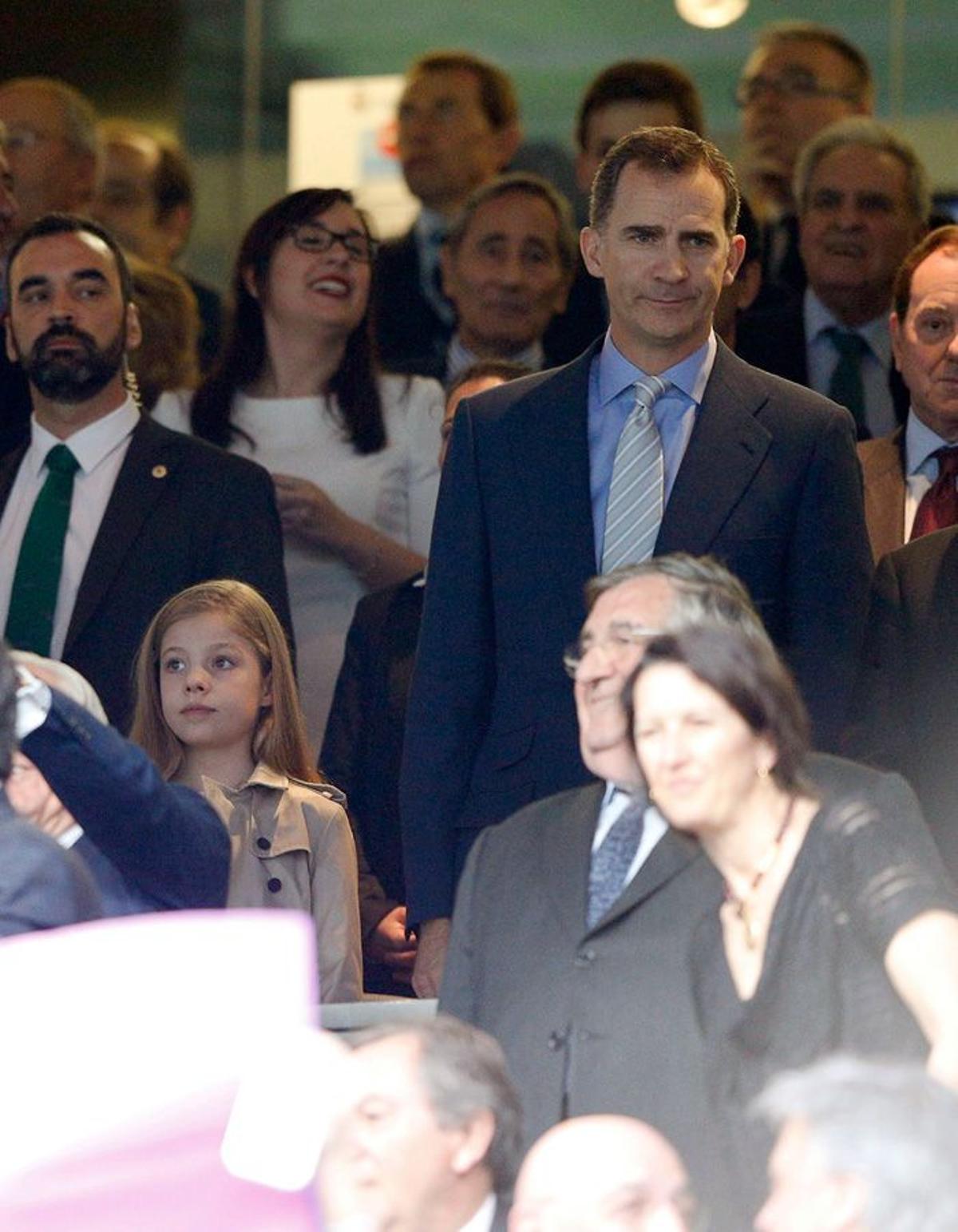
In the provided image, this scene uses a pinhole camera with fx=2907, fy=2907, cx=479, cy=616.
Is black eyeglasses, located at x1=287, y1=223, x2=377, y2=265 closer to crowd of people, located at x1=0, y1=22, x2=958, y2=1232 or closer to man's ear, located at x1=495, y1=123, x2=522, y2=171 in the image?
crowd of people, located at x1=0, y1=22, x2=958, y2=1232

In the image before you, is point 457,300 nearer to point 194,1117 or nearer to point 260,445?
point 260,445

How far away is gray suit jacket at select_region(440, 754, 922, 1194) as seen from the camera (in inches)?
141

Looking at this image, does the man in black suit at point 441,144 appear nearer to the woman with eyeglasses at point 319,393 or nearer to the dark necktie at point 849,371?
the woman with eyeglasses at point 319,393

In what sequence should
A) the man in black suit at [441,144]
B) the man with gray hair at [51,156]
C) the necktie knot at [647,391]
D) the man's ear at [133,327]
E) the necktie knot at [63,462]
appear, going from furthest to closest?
1. the man in black suit at [441,144]
2. the man with gray hair at [51,156]
3. the man's ear at [133,327]
4. the necktie knot at [63,462]
5. the necktie knot at [647,391]

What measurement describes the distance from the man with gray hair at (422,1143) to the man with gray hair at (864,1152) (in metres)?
0.39

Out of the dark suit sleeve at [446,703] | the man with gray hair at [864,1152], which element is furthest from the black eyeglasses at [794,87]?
the man with gray hair at [864,1152]

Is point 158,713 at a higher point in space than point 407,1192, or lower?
higher

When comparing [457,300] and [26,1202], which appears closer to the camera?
[26,1202]

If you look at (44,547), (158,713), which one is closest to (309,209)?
(44,547)

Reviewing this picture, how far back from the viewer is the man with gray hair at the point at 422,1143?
339 centimetres

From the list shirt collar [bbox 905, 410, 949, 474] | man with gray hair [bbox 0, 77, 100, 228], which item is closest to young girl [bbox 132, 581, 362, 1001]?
shirt collar [bbox 905, 410, 949, 474]

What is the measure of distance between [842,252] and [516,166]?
202 cm

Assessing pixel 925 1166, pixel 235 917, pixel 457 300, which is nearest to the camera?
pixel 925 1166

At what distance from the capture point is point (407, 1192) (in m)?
3.39
